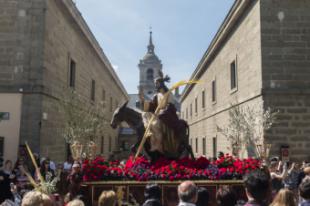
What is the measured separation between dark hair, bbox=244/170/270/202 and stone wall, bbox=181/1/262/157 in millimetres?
5329

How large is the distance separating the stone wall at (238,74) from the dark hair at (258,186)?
533 centimetres

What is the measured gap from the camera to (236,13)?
15.8 m

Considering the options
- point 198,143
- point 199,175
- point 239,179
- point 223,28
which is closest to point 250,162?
point 239,179

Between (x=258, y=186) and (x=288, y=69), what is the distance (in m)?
10.5

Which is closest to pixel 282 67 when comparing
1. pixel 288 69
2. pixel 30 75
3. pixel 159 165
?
pixel 288 69

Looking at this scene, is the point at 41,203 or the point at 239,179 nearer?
the point at 41,203

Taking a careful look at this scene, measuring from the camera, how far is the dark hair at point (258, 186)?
10.8 feet

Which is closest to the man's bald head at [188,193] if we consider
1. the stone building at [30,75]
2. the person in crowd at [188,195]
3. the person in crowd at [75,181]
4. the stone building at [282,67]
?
the person in crowd at [188,195]

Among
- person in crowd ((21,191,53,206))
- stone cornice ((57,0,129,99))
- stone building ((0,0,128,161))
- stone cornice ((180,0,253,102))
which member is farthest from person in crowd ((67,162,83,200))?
stone cornice ((180,0,253,102))

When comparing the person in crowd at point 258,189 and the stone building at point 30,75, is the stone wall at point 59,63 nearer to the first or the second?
the stone building at point 30,75

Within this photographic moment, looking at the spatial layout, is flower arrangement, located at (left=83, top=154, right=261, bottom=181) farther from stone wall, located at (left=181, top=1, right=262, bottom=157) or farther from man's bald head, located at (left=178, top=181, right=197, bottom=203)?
man's bald head, located at (left=178, top=181, right=197, bottom=203)

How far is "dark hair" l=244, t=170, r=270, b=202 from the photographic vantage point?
3297 mm

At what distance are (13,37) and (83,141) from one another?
5.16 metres

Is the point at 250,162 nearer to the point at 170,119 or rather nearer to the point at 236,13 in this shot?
the point at 170,119
